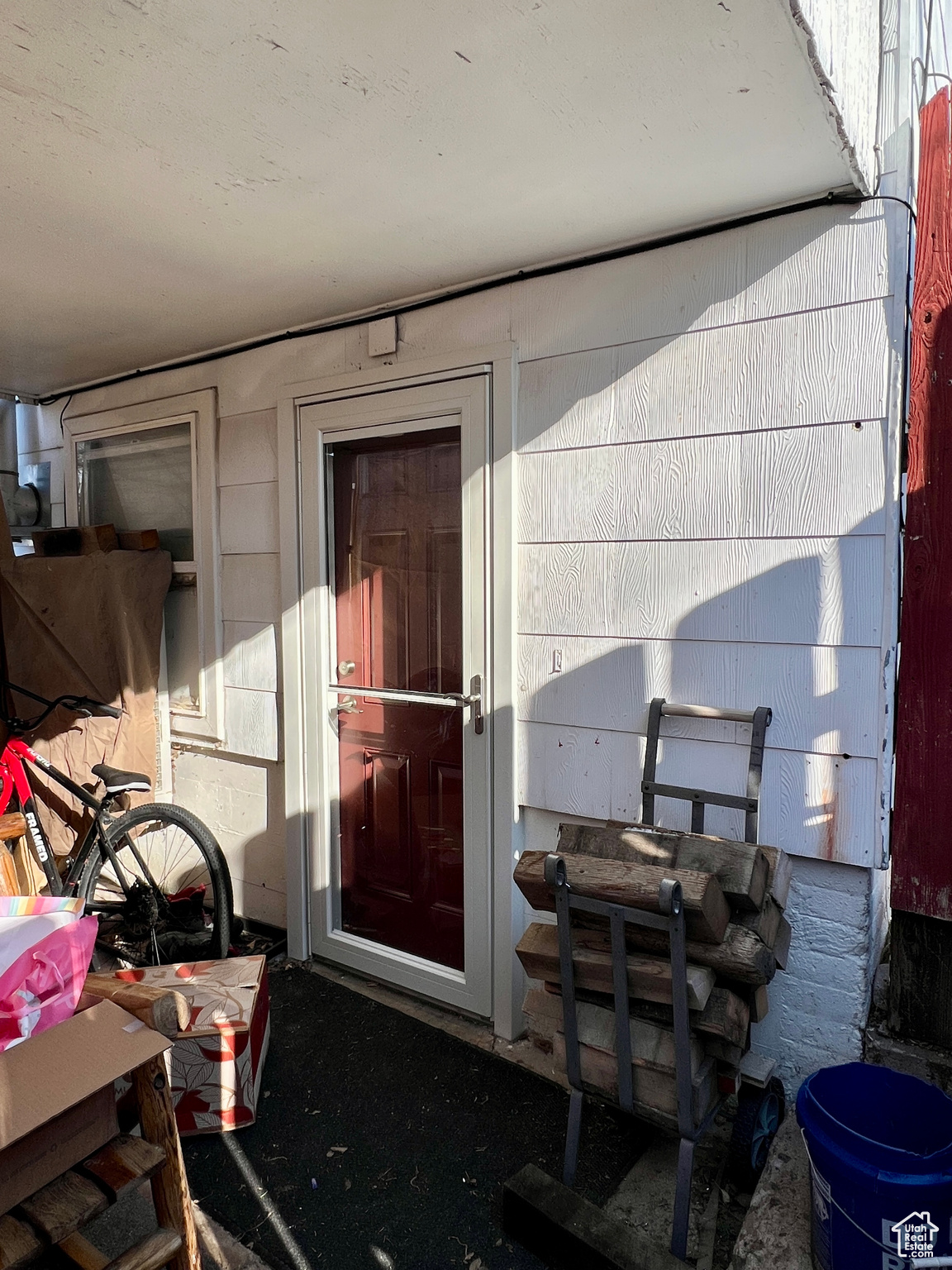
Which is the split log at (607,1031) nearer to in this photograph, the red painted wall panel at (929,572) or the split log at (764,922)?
the split log at (764,922)

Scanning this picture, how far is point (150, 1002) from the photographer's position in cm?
168

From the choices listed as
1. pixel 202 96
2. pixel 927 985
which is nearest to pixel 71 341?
pixel 202 96

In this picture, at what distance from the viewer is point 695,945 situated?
172 centimetres

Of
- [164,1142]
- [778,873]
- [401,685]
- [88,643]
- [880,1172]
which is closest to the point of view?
[880,1172]

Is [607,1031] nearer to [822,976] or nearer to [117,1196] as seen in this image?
[822,976]

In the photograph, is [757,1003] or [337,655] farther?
[337,655]

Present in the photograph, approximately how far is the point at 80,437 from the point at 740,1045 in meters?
3.81

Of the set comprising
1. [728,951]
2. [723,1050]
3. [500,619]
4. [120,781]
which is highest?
[500,619]

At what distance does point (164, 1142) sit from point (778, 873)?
146cm

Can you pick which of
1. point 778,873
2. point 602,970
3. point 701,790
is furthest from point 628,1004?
point 701,790

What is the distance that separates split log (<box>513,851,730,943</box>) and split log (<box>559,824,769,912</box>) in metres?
0.05

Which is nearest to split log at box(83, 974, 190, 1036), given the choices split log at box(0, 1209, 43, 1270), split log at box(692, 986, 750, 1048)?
split log at box(0, 1209, 43, 1270)

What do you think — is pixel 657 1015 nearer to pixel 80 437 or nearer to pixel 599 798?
pixel 599 798

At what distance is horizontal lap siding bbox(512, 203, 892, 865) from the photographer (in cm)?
190
